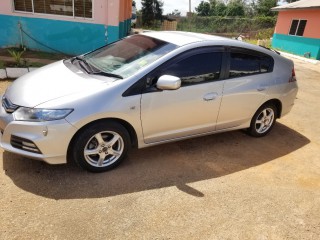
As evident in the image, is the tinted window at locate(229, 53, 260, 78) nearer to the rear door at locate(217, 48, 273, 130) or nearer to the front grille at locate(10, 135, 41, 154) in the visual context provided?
the rear door at locate(217, 48, 273, 130)

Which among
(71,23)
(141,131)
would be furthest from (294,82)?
(71,23)

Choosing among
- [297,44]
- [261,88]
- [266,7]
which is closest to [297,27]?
[297,44]

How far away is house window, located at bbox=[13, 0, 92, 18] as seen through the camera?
10.1 meters

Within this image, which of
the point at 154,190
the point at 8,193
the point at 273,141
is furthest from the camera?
the point at 273,141

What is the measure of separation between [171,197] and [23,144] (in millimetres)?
1740

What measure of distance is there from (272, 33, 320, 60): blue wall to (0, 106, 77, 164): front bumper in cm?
1692

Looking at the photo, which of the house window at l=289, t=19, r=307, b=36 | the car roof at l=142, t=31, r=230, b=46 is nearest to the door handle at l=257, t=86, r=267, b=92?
the car roof at l=142, t=31, r=230, b=46

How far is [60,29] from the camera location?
10.3 metres

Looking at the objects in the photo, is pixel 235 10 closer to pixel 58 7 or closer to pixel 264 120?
pixel 58 7

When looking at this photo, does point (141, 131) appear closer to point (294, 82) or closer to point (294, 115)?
point (294, 82)

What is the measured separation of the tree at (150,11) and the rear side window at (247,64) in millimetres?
29753

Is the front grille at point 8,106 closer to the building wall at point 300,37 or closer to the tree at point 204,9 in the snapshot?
the building wall at point 300,37

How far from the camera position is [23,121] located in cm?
326

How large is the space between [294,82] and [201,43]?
2139 millimetres
